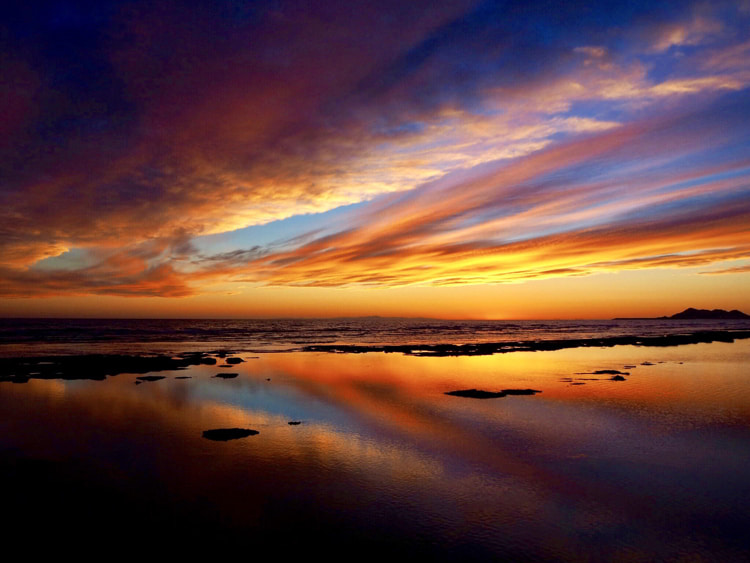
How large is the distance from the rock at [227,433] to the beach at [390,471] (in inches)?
10.2

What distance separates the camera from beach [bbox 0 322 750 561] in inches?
368

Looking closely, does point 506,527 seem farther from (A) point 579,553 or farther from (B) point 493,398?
(B) point 493,398

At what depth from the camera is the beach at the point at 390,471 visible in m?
9.34

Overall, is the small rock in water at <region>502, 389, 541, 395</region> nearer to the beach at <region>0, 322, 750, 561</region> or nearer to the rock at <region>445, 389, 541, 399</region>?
the rock at <region>445, 389, 541, 399</region>

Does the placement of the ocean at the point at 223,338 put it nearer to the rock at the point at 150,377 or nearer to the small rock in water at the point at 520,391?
Result: the rock at the point at 150,377

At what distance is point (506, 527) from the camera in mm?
9594

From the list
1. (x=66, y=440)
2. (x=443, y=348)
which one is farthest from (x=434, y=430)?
(x=443, y=348)

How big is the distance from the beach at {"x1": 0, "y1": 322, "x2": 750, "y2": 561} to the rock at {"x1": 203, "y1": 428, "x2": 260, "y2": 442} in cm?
26

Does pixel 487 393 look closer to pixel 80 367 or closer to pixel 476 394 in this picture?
pixel 476 394

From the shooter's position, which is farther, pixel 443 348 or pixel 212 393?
pixel 443 348

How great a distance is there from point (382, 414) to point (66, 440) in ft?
42.6

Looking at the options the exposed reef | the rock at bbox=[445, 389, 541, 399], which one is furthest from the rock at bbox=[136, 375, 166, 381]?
the rock at bbox=[445, 389, 541, 399]

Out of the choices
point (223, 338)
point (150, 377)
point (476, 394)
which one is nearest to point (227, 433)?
point (476, 394)

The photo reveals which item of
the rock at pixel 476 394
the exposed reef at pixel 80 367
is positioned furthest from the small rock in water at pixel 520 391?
the exposed reef at pixel 80 367
